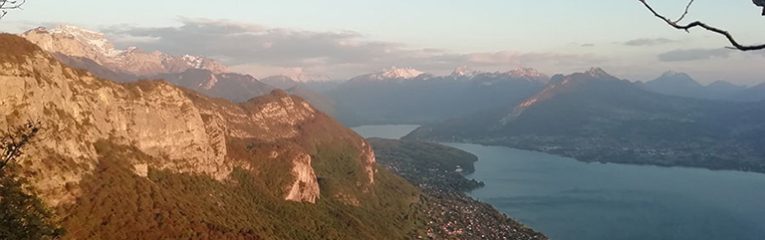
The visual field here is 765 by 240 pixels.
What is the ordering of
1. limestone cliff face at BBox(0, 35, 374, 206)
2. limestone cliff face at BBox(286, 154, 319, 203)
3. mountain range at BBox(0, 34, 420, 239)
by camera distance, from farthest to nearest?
1. limestone cliff face at BBox(286, 154, 319, 203)
2. mountain range at BBox(0, 34, 420, 239)
3. limestone cliff face at BBox(0, 35, 374, 206)

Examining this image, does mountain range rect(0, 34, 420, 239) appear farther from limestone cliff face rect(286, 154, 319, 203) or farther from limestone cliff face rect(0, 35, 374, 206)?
limestone cliff face rect(286, 154, 319, 203)

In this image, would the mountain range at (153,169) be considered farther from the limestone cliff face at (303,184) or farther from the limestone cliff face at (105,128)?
the limestone cliff face at (303,184)

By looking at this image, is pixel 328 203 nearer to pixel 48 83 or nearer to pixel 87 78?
pixel 87 78

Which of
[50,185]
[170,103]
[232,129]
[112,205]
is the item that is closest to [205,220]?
[112,205]

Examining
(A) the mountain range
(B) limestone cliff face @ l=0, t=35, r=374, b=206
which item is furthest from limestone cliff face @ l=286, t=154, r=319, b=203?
(A) the mountain range

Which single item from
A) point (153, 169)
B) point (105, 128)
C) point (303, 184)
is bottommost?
point (303, 184)

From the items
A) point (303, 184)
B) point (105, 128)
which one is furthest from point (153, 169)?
point (303, 184)

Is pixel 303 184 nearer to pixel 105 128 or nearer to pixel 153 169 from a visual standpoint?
pixel 153 169

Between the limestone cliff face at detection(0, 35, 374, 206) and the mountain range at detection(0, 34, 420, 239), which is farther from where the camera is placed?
the mountain range at detection(0, 34, 420, 239)
